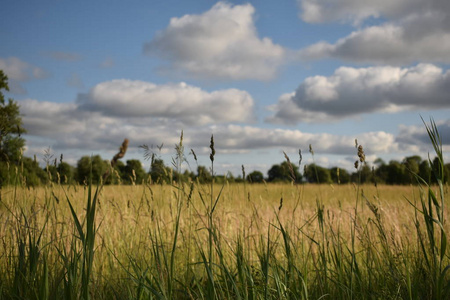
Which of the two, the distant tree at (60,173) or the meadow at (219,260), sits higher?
the distant tree at (60,173)

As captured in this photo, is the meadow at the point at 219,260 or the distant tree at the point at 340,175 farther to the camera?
the distant tree at the point at 340,175

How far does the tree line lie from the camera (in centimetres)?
210

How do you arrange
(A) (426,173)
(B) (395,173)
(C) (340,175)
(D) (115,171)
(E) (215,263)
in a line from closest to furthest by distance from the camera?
(E) (215,263) → (D) (115,171) → (A) (426,173) → (C) (340,175) → (B) (395,173)

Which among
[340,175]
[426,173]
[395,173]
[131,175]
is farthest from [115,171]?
[395,173]

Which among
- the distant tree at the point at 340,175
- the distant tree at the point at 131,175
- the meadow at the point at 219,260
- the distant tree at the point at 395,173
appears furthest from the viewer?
the distant tree at the point at 395,173

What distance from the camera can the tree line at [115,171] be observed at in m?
2.10

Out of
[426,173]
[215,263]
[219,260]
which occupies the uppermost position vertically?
[426,173]

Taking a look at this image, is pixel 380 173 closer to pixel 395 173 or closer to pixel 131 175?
pixel 131 175

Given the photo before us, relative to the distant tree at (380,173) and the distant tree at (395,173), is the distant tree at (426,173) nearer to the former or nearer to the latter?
the distant tree at (380,173)

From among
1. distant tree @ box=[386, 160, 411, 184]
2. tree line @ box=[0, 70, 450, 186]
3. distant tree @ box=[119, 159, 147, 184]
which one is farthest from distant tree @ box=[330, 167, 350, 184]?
distant tree @ box=[386, 160, 411, 184]

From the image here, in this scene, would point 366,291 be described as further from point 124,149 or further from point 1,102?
point 1,102

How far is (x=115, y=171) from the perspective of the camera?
120 inches

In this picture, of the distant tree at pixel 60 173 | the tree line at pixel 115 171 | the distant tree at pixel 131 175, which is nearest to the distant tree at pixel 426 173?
the tree line at pixel 115 171

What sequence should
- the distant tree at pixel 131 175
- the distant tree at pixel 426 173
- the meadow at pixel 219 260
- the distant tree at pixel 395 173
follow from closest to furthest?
1. the meadow at pixel 219 260
2. the distant tree at pixel 426 173
3. the distant tree at pixel 131 175
4. the distant tree at pixel 395 173
